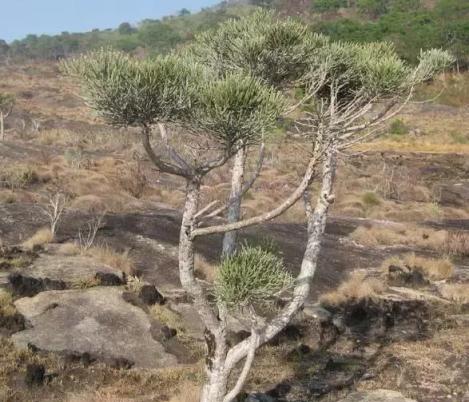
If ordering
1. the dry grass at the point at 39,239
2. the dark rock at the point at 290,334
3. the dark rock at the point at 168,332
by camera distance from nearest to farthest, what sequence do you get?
the dark rock at the point at 168,332
the dark rock at the point at 290,334
the dry grass at the point at 39,239

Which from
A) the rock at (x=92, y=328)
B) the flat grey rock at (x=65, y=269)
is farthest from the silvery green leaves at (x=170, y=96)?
the flat grey rock at (x=65, y=269)

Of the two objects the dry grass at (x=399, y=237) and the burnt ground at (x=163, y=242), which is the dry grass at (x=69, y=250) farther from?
the dry grass at (x=399, y=237)

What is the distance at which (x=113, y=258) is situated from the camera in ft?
59.8

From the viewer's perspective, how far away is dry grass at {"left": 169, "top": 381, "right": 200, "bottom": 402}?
10.5 metres

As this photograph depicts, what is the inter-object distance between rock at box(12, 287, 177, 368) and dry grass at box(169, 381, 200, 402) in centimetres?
222

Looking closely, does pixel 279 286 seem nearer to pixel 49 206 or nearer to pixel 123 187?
pixel 49 206

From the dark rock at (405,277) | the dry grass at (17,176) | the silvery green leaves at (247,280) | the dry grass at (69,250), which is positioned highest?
the silvery green leaves at (247,280)

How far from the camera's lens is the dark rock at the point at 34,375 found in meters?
11.7

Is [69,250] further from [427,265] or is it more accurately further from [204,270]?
[427,265]

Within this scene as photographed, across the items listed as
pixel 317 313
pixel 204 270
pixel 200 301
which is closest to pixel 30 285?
pixel 204 270

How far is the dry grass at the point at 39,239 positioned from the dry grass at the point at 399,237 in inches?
528

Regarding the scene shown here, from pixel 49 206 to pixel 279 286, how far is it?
18.1 metres

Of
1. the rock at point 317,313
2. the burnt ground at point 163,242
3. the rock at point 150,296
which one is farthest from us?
the burnt ground at point 163,242

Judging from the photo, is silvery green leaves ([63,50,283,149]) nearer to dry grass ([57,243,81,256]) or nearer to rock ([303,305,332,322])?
rock ([303,305,332,322])
